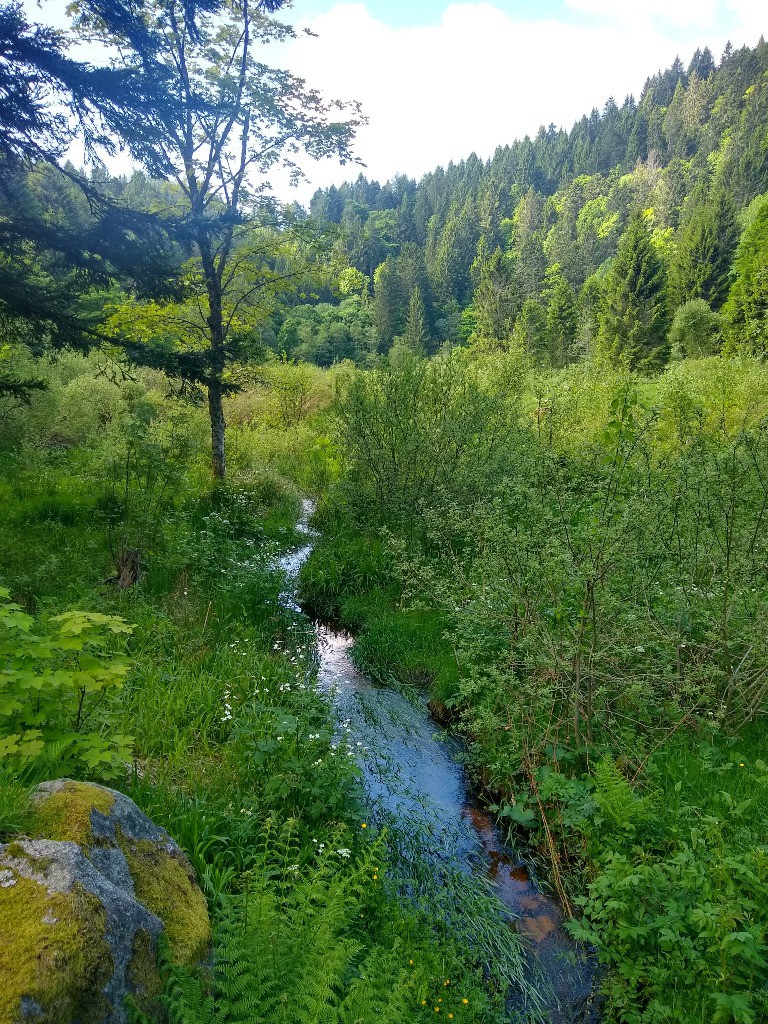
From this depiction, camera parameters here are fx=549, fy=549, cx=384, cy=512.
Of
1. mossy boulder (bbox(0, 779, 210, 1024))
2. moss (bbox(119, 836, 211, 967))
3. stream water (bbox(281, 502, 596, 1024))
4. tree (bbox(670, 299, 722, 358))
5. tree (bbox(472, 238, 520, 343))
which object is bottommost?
stream water (bbox(281, 502, 596, 1024))

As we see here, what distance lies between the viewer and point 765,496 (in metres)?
4.79

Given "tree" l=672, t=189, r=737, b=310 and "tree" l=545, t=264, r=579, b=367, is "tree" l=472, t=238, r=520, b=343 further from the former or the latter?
"tree" l=672, t=189, r=737, b=310

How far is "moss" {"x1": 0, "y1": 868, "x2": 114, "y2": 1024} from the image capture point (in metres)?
1.69

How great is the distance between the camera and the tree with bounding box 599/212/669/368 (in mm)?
35188

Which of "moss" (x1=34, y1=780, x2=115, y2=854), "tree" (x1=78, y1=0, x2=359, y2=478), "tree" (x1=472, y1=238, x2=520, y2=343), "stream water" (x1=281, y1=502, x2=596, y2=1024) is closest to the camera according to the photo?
"moss" (x1=34, y1=780, x2=115, y2=854)

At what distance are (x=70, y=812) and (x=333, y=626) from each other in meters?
6.72

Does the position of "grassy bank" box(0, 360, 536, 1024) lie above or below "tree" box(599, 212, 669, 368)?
below

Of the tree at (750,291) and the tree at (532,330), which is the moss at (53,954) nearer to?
Answer: the tree at (750,291)

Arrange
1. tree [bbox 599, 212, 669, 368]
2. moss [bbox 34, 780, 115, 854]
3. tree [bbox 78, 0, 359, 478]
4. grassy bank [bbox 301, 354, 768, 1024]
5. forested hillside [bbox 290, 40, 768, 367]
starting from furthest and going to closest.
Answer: forested hillside [bbox 290, 40, 768, 367], tree [bbox 599, 212, 669, 368], tree [bbox 78, 0, 359, 478], grassy bank [bbox 301, 354, 768, 1024], moss [bbox 34, 780, 115, 854]

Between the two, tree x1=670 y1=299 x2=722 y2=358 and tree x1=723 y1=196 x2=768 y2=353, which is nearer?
tree x1=723 y1=196 x2=768 y2=353

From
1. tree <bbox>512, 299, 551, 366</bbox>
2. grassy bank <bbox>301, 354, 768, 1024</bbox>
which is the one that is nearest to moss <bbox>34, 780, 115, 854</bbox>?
grassy bank <bbox>301, 354, 768, 1024</bbox>

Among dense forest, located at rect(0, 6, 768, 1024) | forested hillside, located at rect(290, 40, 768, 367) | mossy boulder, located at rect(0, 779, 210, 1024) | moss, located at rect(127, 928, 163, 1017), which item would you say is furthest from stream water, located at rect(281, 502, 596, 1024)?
forested hillside, located at rect(290, 40, 768, 367)

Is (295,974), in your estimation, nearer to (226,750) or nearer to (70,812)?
(70,812)

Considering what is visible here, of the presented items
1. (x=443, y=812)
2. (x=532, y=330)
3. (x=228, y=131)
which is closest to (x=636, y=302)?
(x=532, y=330)
